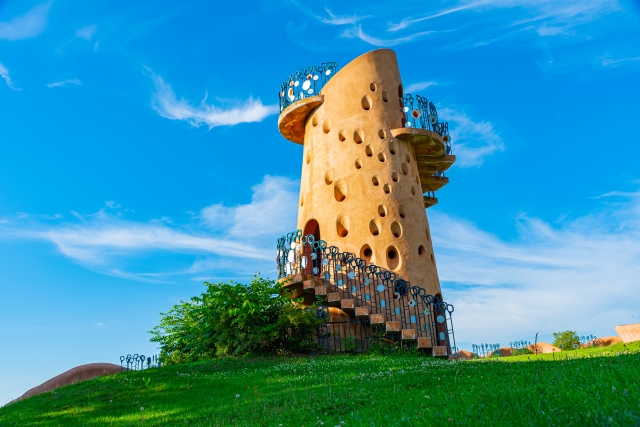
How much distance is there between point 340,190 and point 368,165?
1539 millimetres

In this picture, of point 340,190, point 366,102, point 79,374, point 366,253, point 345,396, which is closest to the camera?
point 345,396

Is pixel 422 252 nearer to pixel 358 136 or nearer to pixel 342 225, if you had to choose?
pixel 342 225

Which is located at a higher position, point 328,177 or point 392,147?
point 392,147

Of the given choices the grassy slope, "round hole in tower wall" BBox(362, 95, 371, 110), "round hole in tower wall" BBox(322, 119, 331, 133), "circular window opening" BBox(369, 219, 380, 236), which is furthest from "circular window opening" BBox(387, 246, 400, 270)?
"round hole in tower wall" BBox(362, 95, 371, 110)

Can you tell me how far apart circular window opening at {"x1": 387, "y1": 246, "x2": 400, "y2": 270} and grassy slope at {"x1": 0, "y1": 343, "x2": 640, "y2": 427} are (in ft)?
18.2

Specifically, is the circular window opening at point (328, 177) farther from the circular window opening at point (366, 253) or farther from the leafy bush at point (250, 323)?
the leafy bush at point (250, 323)

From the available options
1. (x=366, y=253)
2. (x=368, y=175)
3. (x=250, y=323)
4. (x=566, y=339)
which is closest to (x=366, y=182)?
(x=368, y=175)

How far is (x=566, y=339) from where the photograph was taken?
82.7 feet

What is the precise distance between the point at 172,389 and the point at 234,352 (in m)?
5.56

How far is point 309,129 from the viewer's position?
25.2 m

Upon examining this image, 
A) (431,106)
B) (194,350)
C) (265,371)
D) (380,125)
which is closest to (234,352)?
(194,350)

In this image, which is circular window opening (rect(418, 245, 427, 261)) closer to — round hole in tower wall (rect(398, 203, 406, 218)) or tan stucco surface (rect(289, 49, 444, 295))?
tan stucco surface (rect(289, 49, 444, 295))

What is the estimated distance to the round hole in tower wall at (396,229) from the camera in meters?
A: 21.6

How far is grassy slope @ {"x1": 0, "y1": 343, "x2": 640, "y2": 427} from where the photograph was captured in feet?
17.2
